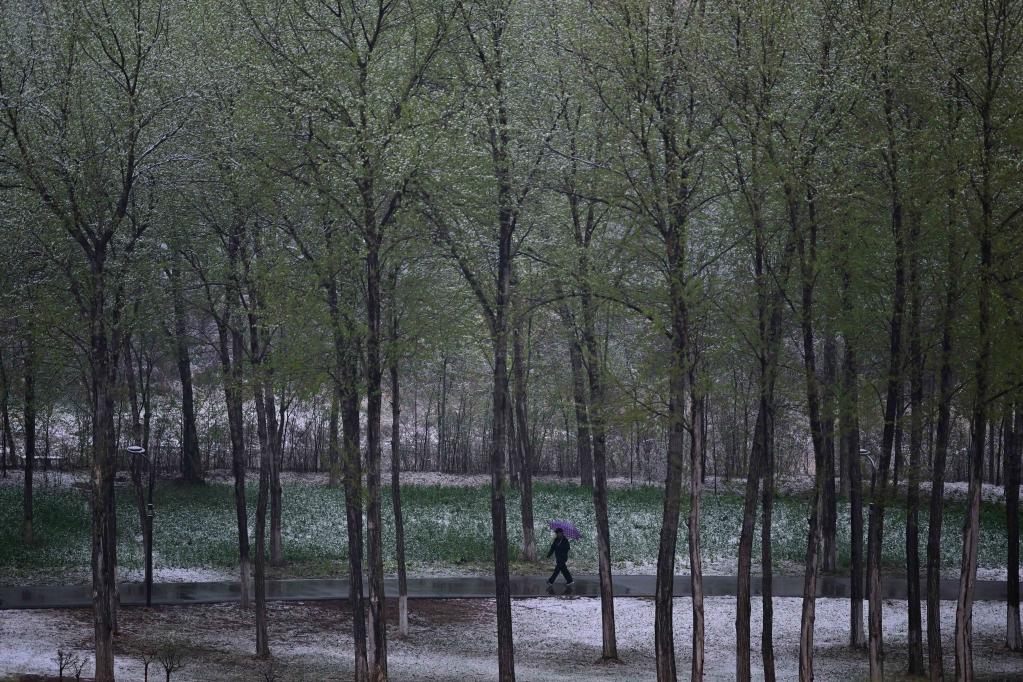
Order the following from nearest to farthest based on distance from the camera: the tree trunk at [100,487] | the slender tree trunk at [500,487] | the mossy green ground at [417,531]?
the tree trunk at [100,487], the slender tree trunk at [500,487], the mossy green ground at [417,531]

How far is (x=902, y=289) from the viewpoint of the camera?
13.9m

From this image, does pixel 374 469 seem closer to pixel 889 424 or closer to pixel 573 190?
pixel 573 190

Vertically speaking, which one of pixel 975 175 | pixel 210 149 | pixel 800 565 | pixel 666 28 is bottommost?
pixel 800 565

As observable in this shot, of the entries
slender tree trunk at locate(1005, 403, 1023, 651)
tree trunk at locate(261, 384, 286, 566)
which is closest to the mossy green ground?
tree trunk at locate(261, 384, 286, 566)

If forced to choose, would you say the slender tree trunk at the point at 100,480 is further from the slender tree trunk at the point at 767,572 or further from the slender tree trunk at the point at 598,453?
the slender tree trunk at the point at 767,572

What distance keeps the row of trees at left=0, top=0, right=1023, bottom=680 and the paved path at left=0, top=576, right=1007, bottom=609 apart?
4400 millimetres

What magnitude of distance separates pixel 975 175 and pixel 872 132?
1.69m

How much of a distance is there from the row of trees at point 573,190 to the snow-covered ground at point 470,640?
133 centimetres

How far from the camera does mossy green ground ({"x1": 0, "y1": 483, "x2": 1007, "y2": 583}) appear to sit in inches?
985

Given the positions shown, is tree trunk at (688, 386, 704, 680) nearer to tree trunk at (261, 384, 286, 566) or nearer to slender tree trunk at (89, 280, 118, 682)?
tree trunk at (261, 384, 286, 566)

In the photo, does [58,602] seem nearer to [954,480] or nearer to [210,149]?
[210,149]

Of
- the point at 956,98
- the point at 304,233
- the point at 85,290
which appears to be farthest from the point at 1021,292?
the point at 85,290

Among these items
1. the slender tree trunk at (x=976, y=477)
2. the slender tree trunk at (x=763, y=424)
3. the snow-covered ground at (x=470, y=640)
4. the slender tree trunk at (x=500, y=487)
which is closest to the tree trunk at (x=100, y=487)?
A: the snow-covered ground at (x=470, y=640)

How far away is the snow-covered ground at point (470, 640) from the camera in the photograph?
16500 mm
